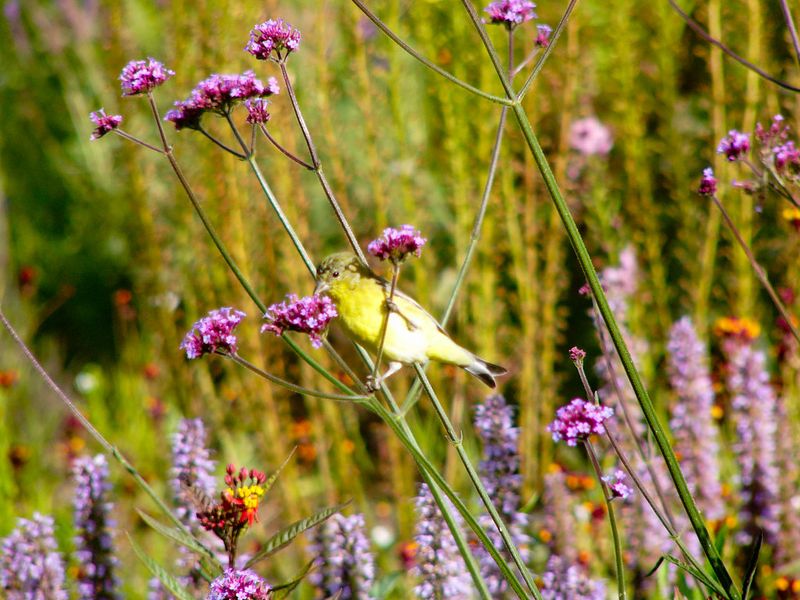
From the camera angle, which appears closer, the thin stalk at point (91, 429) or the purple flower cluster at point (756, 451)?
the thin stalk at point (91, 429)

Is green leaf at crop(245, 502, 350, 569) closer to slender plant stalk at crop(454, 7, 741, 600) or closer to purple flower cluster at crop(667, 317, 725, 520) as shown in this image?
slender plant stalk at crop(454, 7, 741, 600)

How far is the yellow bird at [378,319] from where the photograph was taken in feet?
6.97

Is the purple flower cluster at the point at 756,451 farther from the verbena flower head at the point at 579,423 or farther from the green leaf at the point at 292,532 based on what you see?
the green leaf at the point at 292,532

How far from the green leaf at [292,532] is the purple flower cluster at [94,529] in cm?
88

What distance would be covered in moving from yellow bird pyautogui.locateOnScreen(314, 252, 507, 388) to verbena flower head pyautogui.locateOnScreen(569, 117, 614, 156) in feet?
7.45

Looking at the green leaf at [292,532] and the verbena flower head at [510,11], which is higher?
the verbena flower head at [510,11]

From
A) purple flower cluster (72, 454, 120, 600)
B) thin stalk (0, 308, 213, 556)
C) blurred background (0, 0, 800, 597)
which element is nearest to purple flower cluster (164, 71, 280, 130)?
thin stalk (0, 308, 213, 556)

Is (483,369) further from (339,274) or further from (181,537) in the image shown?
(181,537)

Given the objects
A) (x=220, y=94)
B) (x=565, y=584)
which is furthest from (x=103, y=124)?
(x=565, y=584)

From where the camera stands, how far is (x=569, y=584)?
2555 mm

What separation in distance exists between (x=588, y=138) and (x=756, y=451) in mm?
1688

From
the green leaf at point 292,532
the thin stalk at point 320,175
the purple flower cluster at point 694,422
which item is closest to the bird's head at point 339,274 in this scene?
the thin stalk at point 320,175

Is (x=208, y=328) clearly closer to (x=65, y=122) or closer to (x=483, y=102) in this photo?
(x=483, y=102)

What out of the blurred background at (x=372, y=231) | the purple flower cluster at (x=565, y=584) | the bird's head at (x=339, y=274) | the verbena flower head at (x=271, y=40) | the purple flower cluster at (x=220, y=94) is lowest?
the purple flower cluster at (x=565, y=584)
